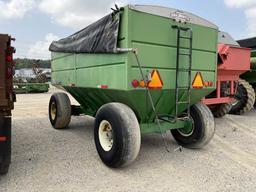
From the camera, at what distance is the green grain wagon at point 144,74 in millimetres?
3715

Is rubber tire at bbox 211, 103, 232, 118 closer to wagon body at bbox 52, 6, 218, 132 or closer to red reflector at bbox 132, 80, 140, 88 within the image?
wagon body at bbox 52, 6, 218, 132

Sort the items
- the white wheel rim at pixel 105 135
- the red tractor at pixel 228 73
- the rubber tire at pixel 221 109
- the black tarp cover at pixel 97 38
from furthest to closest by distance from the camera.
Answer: the rubber tire at pixel 221 109 → the red tractor at pixel 228 73 → the white wheel rim at pixel 105 135 → the black tarp cover at pixel 97 38

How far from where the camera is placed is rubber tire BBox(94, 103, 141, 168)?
11.8ft

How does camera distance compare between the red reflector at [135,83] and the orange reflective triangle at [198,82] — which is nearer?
the red reflector at [135,83]

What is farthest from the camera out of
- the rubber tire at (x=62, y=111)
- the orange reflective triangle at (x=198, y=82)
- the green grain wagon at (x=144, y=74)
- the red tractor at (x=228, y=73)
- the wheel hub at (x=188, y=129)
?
the red tractor at (x=228, y=73)

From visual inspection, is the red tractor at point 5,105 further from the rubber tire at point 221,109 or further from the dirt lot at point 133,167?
the rubber tire at point 221,109

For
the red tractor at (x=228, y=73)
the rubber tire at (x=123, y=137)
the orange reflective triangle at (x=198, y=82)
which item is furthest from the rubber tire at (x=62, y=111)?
the red tractor at (x=228, y=73)

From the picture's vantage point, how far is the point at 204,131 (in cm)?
463

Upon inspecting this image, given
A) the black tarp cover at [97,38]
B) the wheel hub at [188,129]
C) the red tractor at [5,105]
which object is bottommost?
the wheel hub at [188,129]

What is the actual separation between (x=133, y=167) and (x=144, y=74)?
4.79 feet

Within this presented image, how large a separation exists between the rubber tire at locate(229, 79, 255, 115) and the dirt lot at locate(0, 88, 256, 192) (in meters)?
2.90

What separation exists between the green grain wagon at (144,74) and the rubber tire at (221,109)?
322 centimetres

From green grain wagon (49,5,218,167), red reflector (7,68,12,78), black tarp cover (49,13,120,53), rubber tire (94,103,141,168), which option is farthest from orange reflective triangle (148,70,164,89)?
red reflector (7,68,12,78)

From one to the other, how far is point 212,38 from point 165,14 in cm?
123
